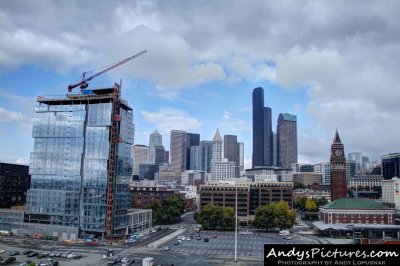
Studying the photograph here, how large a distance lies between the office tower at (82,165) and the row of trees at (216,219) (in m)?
33.6

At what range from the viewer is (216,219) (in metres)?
160

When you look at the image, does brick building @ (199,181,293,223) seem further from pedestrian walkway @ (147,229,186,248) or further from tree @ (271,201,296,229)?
pedestrian walkway @ (147,229,186,248)

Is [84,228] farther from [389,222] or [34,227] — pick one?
[389,222]

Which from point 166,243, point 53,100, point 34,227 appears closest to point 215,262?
point 166,243

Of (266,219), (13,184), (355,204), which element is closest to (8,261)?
(266,219)

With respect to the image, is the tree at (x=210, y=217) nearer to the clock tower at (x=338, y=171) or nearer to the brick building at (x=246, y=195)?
the brick building at (x=246, y=195)

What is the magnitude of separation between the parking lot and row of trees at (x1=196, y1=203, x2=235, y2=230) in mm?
6985

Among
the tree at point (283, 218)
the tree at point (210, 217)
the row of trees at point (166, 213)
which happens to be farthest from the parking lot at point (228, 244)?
the row of trees at point (166, 213)

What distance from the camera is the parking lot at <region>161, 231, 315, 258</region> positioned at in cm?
10830

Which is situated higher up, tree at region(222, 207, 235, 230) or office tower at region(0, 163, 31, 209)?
office tower at region(0, 163, 31, 209)

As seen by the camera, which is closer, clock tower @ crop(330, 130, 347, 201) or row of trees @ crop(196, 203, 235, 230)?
row of trees @ crop(196, 203, 235, 230)

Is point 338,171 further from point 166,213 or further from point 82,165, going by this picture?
point 82,165

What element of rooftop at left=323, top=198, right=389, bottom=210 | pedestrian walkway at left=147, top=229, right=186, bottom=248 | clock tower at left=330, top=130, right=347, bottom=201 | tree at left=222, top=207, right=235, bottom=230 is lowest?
pedestrian walkway at left=147, top=229, right=186, bottom=248

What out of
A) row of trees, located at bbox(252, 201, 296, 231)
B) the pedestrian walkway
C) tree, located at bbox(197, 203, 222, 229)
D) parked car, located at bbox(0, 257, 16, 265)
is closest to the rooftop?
row of trees, located at bbox(252, 201, 296, 231)
